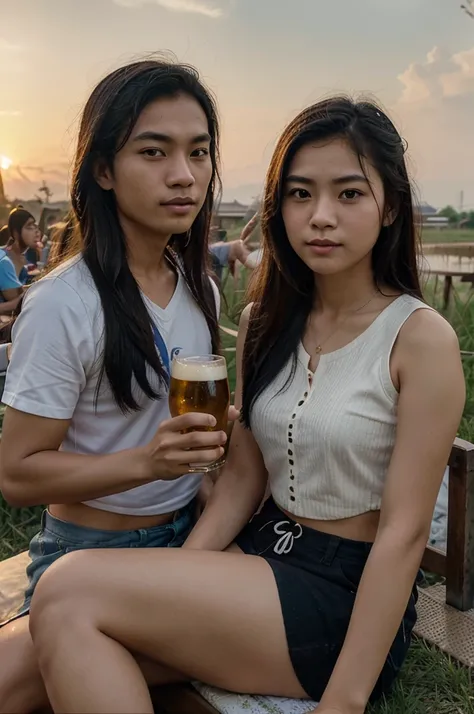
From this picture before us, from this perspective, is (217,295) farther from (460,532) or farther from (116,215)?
(460,532)

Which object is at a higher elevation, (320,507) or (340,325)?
(340,325)

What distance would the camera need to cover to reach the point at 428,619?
207cm

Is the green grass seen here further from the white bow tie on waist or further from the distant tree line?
the distant tree line

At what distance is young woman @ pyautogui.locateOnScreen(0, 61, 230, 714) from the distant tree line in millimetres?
3437

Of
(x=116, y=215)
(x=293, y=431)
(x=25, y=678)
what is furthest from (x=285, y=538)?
(x=116, y=215)

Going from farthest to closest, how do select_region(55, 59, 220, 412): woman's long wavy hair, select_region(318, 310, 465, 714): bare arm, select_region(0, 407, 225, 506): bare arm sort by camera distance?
select_region(55, 59, 220, 412): woman's long wavy hair → select_region(0, 407, 225, 506): bare arm → select_region(318, 310, 465, 714): bare arm

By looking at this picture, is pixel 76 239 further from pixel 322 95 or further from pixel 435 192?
pixel 435 192

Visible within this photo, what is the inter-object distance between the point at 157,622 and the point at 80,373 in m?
0.55

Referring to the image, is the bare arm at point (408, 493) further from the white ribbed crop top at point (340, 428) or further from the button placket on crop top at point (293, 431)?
the button placket on crop top at point (293, 431)

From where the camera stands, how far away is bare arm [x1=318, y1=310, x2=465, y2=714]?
1317 mm

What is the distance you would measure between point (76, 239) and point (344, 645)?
1.11 meters

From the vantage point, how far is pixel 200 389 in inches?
53.2

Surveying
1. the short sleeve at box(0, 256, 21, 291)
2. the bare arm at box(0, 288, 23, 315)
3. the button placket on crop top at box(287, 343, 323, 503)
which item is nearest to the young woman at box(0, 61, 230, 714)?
the button placket on crop top at box(287, 343, 323, 503)

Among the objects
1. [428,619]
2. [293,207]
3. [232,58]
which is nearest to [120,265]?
[293,207]
